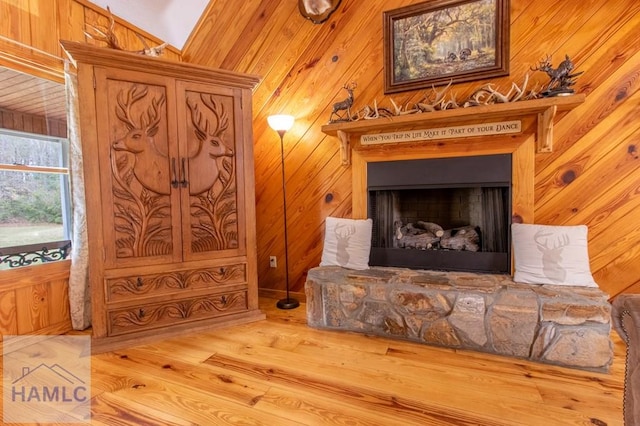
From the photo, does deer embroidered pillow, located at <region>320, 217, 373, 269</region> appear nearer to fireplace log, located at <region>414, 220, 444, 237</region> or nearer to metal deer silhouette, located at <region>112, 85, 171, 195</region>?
fireplace log, located at <region>414, 220, 444, 237</region>

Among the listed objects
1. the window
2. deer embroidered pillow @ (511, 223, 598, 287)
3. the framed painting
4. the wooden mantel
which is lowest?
deer embroidered pillow @ (511, 223, 598, 287)

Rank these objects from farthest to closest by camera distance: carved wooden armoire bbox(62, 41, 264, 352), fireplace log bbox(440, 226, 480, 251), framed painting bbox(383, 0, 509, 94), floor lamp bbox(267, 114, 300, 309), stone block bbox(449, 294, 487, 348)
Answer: floor lamp bbox(267, 114, 300, 309), fireplace log bbox(440, 226, 480, 251), framed painting bbox(383, 0, 509, 94), carved wooden armoire bbox(62, 41, 264, 352), stone block bbox(449, 294, 487, 348)

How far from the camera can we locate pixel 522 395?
1.48m

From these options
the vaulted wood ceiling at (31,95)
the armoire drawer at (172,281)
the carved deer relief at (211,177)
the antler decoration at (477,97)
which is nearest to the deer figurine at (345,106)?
the antler decoration at (477,97)

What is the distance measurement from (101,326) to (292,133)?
206 centimetres

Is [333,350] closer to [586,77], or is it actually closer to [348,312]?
[348,312]

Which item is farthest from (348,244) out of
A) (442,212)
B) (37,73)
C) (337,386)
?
(37,73)

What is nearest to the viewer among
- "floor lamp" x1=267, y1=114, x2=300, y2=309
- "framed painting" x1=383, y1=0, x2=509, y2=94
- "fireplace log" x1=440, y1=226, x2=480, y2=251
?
"framed painting" x1=383, y1=0, x2=509, y2=94

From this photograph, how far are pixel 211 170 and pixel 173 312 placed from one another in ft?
3.45

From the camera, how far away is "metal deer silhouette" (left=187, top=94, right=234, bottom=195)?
87.0 inches

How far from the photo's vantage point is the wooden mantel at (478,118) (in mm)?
1916

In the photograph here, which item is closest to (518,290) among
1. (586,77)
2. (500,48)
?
(586,77)

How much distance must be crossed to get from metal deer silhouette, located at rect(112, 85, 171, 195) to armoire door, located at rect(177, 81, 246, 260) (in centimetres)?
14

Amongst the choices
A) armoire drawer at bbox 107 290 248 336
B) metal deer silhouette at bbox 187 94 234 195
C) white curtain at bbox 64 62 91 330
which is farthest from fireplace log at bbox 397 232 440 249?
white curtain at bbox 64 62 91 330
